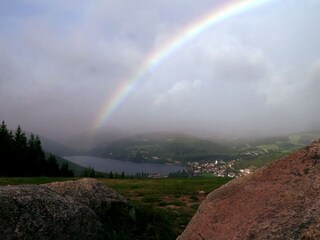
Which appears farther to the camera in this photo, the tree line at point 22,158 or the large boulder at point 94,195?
the tree line at point 22,158

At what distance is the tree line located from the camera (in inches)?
2793

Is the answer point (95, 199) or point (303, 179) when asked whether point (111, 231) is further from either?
point (303, 179)

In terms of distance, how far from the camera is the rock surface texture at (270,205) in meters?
6.07

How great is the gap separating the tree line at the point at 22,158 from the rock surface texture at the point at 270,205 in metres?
67.8

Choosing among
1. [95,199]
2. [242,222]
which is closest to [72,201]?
[95,199]

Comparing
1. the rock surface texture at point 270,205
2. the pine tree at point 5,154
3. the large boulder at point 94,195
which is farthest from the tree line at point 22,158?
the rock surface texture at point 270,205

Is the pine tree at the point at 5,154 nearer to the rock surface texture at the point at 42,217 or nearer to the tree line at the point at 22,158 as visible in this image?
the tree line at the point at 22,158

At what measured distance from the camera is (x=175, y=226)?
1541 centimetres

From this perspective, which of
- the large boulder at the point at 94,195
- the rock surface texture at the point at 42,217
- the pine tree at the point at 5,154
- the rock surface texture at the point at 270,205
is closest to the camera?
the rock surface texture at the point at 270,205

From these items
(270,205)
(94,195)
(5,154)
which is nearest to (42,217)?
(94,195)

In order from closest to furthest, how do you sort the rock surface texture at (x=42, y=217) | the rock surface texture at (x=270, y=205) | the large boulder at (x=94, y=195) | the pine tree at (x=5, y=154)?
the rock surface texture at (x=270, y=205)
the rock surface texture at (x=42, y=217)
the large boulder at (x=94, y=195)
the pine tree at (x=5, y=154)

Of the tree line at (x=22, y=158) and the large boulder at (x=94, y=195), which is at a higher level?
the tree line at (x=22, y=158)

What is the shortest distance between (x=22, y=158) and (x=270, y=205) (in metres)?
74.3

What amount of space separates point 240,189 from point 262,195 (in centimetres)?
88
